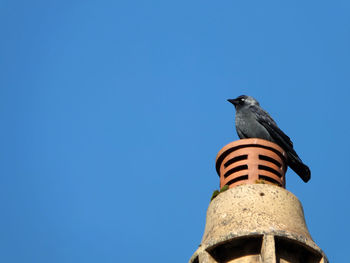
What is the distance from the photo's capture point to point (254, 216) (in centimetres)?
757

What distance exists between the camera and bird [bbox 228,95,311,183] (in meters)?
10.5

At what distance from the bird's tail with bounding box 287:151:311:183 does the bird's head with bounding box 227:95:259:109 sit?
248 centimetres

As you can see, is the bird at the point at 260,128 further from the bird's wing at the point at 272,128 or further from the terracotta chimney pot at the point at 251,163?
the terracotta chimney pot at the point at 251,163

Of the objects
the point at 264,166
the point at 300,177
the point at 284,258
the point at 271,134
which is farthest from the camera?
the point at 271,134

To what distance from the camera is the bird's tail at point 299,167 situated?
1034cm

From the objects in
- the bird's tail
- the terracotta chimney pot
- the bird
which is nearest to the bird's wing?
the bird

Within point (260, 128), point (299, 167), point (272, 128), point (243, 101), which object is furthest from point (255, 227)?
point (243, 101)

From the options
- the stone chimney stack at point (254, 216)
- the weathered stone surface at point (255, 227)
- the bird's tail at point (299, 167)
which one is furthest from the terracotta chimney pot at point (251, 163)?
the bird's tail at point (299, 167)

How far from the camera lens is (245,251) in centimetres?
734

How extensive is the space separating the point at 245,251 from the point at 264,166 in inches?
62.9

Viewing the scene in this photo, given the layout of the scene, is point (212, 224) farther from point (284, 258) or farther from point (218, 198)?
point (284, 258)

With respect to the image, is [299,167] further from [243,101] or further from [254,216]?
[254,216]

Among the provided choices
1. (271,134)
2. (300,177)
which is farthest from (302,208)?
(271,134)

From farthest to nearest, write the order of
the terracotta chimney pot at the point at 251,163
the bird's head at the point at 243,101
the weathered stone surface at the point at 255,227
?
the bird's head at the point at 243,101 → the terracotta chimney pot at the point at 251,163 → the weathered stone surface at the point at 255,227
